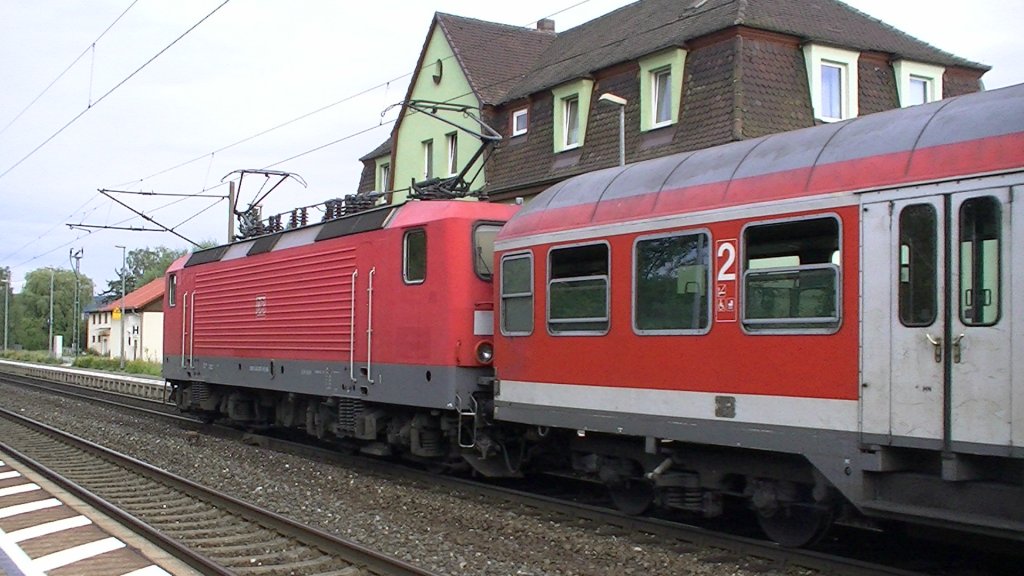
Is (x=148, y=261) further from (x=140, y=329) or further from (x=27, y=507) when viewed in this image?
(x=27, y=507)

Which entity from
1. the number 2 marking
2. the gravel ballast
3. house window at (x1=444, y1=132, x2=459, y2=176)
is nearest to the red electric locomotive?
the gravel ballast

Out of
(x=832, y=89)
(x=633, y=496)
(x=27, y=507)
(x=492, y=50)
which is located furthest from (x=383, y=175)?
(x=633, y=496)

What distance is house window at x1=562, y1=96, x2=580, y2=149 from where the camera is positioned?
25562mm

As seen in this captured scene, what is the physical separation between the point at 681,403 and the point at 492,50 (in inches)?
958

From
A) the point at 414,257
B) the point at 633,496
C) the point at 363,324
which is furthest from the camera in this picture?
the point at 363,324

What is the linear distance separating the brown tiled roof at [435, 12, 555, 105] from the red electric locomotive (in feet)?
41.9

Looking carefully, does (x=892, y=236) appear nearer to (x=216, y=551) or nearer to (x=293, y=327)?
(x=216, y=551)

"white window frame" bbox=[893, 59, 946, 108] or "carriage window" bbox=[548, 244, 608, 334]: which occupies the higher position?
"white window frame" bbox=[893, 59, 946, 108]

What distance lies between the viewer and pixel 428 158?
105ft

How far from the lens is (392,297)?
12.6m

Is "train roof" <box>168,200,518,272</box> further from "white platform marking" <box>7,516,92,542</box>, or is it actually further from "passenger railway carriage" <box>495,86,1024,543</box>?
"white platform marking" <box>7,516,92,542</box>

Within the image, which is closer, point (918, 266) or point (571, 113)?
point (918, 266)

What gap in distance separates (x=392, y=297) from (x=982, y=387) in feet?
25.2

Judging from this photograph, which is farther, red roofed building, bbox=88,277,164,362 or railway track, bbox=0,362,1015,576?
red roofed building, bbox=88,277,164,362
